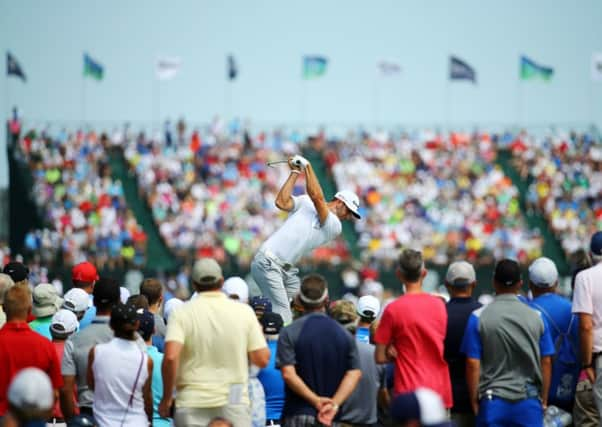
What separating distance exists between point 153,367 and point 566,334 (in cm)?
320

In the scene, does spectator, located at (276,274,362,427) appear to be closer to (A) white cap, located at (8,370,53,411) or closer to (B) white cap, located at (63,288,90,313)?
(A) white cap, located at (8,370,53,411)

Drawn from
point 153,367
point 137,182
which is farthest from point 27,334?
point 137,182

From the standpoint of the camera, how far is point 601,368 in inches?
368

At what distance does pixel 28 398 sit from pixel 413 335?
117 inches

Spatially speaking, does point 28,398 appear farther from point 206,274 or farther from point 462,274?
point 462,274

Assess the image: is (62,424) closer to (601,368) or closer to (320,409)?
(320,409)

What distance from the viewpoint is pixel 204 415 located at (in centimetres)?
811

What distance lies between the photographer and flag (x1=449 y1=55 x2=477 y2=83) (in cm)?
4666

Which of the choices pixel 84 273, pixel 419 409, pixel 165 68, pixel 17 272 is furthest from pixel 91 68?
pixel 419 409

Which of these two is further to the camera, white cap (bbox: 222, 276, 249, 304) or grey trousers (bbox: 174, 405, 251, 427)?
white cap (bbox: 222, 276, 249, 304)

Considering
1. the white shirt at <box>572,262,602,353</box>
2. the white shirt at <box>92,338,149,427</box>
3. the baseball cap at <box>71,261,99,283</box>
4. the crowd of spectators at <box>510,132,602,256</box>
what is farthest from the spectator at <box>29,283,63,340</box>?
the crowd of spectators at <box>510,132,602,256</box>

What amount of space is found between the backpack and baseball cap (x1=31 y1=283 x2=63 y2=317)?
398 centimetres

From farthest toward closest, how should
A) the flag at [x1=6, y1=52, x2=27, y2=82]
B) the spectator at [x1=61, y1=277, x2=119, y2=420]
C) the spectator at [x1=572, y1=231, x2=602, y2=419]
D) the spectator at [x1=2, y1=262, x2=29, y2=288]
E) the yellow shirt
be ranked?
the flag at [x1=6, y1=52, x2=27, y2=82]
the spectator at [x1=2, y1=262, x2=29, y2=288]
the spectator at [x1=572, y1=231, x2=602, y2=419]
the spectator at [x1=61, y1=277, x2=119, y2=420]
the yellow shirt

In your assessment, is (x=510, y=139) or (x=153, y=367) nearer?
(x=153, y=367)
